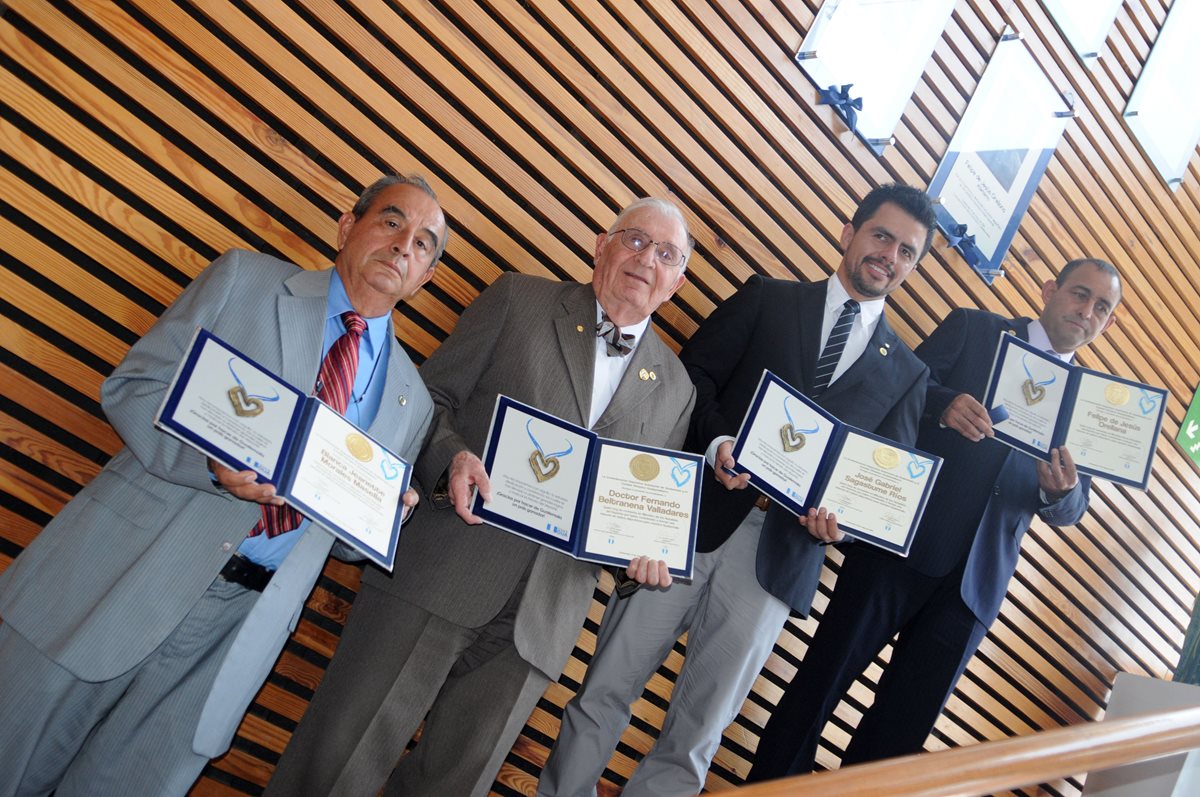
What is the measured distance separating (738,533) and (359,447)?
1343 millimetres

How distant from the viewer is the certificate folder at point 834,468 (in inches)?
109

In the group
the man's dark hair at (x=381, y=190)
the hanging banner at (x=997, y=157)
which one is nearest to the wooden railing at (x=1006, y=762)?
Answer: the man's dark hair at (x=381, y=190)

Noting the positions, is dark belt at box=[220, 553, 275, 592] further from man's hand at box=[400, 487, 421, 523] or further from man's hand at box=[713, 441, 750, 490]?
man's hand at box=[713, 441, 750, 490]

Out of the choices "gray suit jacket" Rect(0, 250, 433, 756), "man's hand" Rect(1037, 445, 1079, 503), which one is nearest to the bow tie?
"gray suit jacket" Rect(0, 250, 433, 756)

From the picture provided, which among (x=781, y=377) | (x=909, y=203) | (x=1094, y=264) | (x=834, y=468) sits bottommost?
(x=834, y=468)

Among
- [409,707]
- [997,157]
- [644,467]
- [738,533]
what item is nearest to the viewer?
[409,707]

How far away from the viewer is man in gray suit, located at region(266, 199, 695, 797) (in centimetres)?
239

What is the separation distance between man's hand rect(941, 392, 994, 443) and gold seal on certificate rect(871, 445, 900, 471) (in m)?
0.47

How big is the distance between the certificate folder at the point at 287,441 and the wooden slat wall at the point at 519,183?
0.99 meters

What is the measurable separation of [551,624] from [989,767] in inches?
49.5

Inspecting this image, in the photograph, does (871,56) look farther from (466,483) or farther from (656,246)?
(466,483)

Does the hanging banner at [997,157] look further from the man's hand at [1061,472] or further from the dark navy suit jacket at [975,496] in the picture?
the man's hand at [1061,472]

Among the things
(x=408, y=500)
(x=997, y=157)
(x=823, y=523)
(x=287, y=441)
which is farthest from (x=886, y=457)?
(x=997, y=157)

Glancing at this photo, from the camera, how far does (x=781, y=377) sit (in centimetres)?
311
